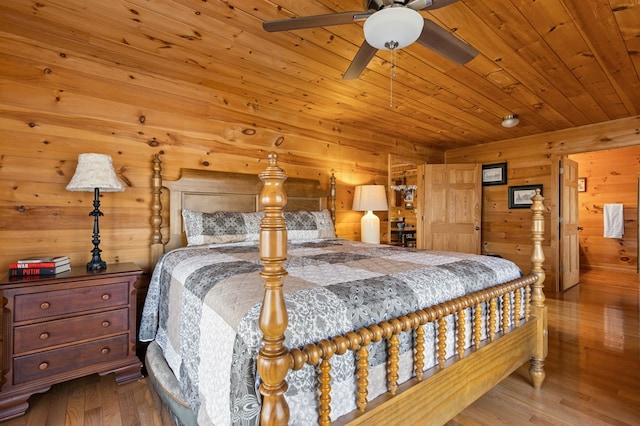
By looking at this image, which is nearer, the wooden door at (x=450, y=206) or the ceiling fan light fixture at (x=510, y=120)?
the ceiling fan light fixture at (x=510, y=120)

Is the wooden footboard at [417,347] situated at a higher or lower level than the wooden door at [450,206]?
lower

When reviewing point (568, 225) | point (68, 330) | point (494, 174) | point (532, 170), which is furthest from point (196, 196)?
point (568, 225)

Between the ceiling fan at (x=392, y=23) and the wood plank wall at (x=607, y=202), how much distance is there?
5.98m

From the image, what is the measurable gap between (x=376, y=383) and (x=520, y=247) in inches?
174

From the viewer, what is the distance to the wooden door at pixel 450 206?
4.79 m

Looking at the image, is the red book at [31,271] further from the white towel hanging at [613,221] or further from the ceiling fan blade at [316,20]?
the white towel hanging at [613,221]

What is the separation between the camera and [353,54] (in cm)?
233

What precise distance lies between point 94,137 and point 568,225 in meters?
5.59

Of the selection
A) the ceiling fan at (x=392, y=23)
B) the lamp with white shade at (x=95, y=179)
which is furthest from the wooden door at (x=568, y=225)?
the lamp with white shade at (x=95, y=179)

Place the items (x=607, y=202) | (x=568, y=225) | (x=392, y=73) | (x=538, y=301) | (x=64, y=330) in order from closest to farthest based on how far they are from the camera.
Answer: (x=64, y=330) < (x=538, y=301) < (x=392, y=73) < (x=568, y=225) < (x=607, y=202)

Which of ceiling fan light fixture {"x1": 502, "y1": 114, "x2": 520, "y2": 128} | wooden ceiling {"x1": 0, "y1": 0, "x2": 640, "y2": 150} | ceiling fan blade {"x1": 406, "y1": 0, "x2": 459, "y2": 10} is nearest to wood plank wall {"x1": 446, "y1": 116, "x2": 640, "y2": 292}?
wooden ceiling {"x1": 0, "y1": 0, "x2": 640, "y2": 150}

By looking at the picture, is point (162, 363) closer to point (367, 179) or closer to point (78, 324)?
point (78, 324)

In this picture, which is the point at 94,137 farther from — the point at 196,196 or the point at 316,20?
the point at 316,20

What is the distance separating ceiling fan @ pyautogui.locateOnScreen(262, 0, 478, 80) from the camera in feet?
4.56
